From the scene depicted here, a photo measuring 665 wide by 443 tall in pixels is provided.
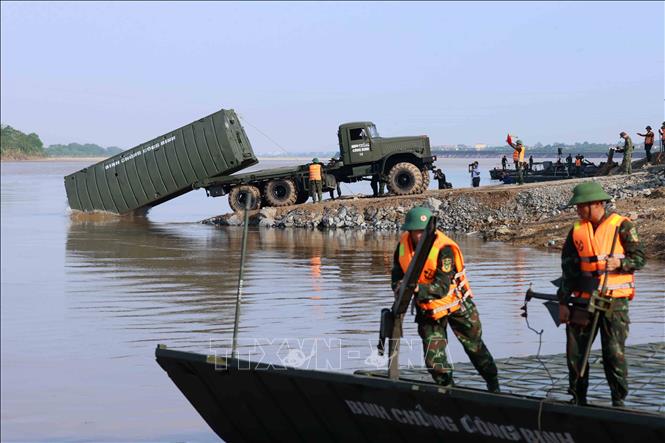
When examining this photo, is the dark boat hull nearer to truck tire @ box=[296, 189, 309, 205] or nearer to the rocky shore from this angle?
the rocky shore

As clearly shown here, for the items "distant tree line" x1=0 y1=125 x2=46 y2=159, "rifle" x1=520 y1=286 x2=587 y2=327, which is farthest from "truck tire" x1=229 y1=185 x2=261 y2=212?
"distant tree line" x1=0 y1=125 x2=46 y2=159

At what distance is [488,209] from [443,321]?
74.8 feet

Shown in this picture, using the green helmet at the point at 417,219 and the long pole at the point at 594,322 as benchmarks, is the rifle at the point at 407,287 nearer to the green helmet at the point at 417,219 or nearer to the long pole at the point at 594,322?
the green helmet at the point at 417,219

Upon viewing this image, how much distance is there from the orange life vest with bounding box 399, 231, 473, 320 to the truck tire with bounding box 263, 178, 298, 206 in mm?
25617

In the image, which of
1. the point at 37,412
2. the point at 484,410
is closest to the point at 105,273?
the point at 37,412

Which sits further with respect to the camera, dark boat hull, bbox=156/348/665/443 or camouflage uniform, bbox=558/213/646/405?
camouflage uniform, bbox=558/213/646/405

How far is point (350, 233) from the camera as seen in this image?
30.9 meters

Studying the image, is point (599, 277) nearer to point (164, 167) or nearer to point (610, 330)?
point (610, 330)

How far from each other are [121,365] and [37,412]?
6.80ft

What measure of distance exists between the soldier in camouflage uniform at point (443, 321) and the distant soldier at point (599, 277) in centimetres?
73

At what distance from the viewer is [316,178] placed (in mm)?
32906

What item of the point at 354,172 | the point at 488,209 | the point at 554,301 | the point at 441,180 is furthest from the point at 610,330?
the point at 441,180

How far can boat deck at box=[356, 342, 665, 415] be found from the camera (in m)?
8.69

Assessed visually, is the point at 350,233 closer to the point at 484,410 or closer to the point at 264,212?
the point at 264,212
